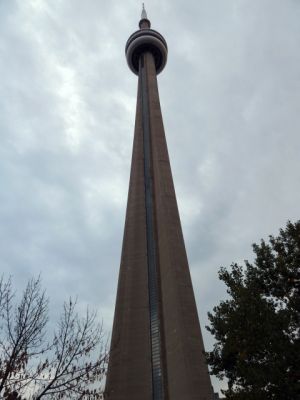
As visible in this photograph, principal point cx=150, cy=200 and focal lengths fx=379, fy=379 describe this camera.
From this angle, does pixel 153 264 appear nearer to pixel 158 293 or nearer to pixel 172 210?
Answer: pixel 158 293

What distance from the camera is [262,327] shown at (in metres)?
10.8

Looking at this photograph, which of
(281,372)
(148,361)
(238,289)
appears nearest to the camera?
(281,372)

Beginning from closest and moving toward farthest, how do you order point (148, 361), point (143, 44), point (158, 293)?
point (148, 361)
point (158, 293)
point (143, 44)

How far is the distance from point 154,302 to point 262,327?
23.2 metres

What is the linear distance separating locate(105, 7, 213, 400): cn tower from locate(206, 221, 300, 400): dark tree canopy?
12663 millimetres

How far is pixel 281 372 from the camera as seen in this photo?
10.0 m

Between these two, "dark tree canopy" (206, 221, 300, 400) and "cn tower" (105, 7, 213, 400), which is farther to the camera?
"cn tower" (105, 7, 213, 400)

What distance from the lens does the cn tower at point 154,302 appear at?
92.0 feet

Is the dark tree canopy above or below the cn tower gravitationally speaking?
below

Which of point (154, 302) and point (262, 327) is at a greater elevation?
point (154, 302)

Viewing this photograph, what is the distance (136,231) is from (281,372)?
91.9 ft

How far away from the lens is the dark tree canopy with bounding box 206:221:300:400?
1009cm

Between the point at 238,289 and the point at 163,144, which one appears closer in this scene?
the point at 238,289

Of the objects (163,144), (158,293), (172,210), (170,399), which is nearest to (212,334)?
(170,399)
